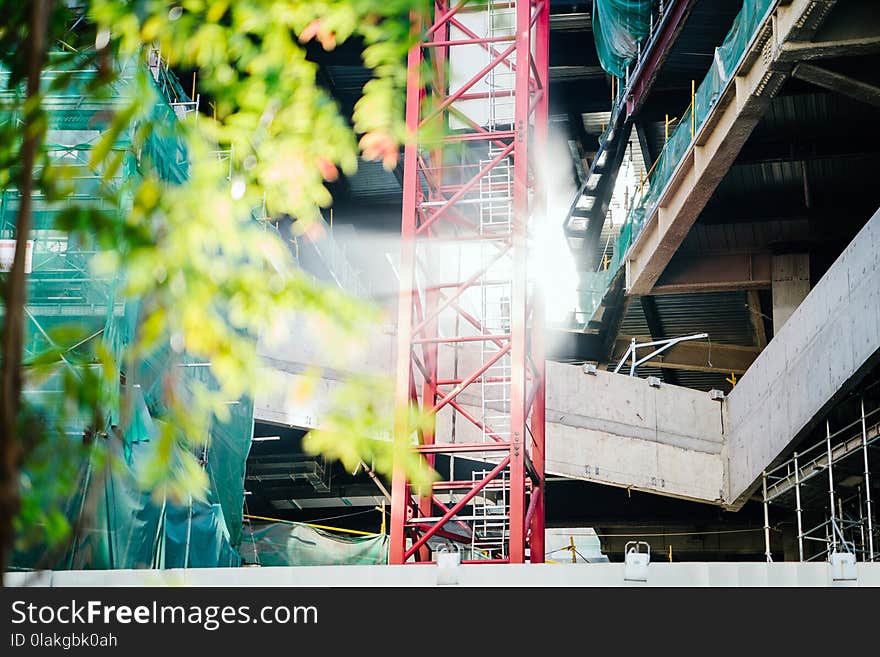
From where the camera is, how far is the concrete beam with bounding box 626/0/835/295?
19531 millimetres

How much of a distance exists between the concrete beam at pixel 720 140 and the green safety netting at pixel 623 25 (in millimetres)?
4244

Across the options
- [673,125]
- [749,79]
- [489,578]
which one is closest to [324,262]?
[673,125]

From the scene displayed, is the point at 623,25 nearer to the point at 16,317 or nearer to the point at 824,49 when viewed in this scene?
the point at 824,49

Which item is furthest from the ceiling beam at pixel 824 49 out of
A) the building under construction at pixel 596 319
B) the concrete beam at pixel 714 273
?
the concrete beam at pixel 714 273

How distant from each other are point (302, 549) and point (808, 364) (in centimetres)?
1215

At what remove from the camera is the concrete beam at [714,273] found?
95.7 feet

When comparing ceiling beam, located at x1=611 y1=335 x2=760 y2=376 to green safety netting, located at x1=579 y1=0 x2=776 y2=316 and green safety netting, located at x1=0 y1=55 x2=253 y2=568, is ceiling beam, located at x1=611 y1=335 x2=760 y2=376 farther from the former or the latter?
green safety netting, located at x1=0 y1=55 x2=253 y2=568

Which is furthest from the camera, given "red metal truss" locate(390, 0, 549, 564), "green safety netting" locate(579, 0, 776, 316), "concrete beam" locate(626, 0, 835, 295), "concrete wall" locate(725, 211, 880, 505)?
"red metal truss" locate(390, 0, 549, 564)

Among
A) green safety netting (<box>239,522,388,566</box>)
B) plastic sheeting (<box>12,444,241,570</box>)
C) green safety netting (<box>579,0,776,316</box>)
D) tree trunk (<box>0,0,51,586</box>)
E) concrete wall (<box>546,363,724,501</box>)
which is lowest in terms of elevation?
tree trunk (<box>0,0,51,586</box>)

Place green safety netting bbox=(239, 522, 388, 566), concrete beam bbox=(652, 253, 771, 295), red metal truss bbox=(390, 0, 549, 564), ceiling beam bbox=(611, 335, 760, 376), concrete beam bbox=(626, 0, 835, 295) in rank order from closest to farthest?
1. concrete beam bbox=(626, 0, 835, 295)
2. red metal truss bbox=(390, 0, 549, 564)
3. green safety netting bbox=(239, 522, 388, 566)
4. concrete beam bbox=(652, 253, 771, 295)
5. ceiling beam bbox=(611, 335, 760, 376)

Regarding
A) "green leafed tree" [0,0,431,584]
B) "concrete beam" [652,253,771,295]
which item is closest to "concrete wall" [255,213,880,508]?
"concrete beam" [652,253,771,295]

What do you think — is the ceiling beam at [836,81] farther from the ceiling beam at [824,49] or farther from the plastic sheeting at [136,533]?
the plastic sheeting at [136,533]

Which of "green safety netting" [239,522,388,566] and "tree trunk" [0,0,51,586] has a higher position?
"green safety netting" [239,522,388,566]

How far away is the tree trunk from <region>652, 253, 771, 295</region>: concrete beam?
1040 inches
